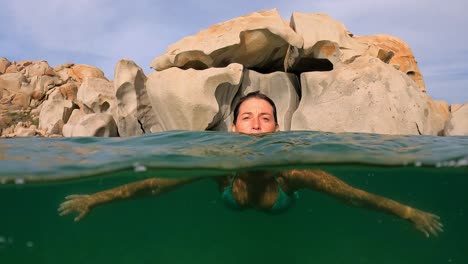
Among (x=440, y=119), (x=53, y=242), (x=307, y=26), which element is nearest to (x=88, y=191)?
(x=53, y=242)

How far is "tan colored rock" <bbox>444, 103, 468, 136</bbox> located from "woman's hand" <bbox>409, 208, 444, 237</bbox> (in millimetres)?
15787

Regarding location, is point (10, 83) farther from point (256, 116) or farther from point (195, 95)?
point (256, 116)

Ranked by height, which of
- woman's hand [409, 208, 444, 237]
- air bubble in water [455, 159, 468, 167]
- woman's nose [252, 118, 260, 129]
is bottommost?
woman's hand [409, 208, 444, 237]

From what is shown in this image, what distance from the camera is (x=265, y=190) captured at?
7504 mm

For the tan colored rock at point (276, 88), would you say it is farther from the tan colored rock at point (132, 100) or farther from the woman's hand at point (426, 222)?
the woman's hand at point (426, 222)

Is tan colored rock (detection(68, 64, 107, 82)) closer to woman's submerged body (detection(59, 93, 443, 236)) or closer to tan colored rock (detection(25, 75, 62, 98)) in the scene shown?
tan colored rock (detection(25, 75, 62, 98))

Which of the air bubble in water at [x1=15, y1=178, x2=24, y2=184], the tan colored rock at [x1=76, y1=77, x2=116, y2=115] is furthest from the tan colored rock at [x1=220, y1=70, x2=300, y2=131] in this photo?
the air bubble in water at [x1=15, y1=178, x2=24, y2=184]

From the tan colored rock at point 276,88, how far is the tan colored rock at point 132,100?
3933 mm

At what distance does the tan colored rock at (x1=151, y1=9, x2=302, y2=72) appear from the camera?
58.6 feet

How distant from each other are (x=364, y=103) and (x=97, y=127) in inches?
501

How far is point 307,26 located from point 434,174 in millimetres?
9862

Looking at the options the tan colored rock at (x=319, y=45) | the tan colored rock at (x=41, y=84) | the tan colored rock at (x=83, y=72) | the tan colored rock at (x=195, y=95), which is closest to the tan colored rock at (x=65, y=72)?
the tan colored rock at (x=83, y=72)

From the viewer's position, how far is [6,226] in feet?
49.3

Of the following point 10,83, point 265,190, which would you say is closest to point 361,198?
point 265,190
